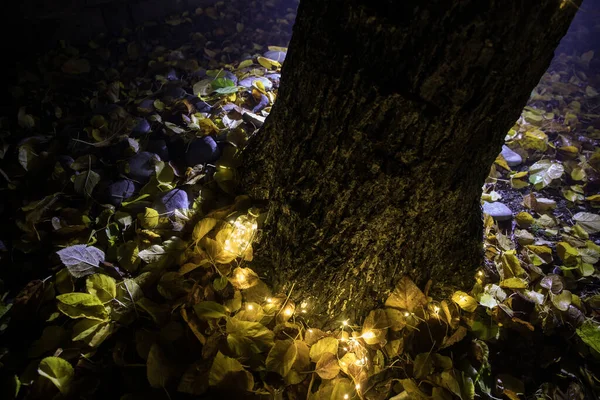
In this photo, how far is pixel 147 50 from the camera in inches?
151

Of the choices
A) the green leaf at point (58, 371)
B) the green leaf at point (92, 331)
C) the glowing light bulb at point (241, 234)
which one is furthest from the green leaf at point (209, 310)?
the green leaf at point (58, 371)

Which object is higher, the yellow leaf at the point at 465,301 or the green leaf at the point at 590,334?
the yellow leaf at the point at 465,301

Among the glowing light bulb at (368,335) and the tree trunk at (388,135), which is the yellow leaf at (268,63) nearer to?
the tree trunk at (388,135)

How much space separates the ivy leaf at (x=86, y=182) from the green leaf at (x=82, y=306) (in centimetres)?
69

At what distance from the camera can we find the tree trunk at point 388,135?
2.43ft

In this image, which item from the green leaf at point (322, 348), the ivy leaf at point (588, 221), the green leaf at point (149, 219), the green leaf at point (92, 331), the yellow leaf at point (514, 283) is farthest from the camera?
the ivy leaf at point (588, 221)

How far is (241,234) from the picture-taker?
62.1 inches

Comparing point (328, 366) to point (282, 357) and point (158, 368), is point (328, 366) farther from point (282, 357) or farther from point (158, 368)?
point (158, 368)

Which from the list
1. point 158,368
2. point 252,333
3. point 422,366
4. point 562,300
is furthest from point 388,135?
point 562,300

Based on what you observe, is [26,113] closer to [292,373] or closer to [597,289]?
[292,373]

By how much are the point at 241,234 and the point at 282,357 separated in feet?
2.05

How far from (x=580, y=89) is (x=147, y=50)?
21.0ft

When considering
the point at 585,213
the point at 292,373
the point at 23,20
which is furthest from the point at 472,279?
the point at 23,20

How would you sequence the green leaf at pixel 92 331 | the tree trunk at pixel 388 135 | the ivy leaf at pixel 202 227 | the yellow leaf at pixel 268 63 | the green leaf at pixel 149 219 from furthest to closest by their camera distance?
the yellow leaf at pixel 268 63
the green leaf at pixel 149 219
the ivy leaf at pixel 202 227
the green leaf at pixel 92 331
the tree trunk at pixel 388 135
